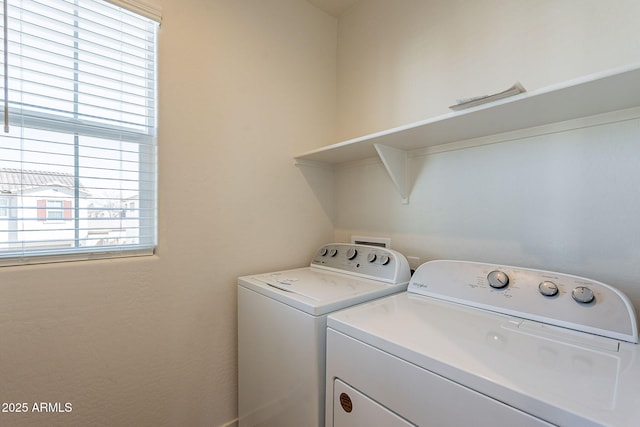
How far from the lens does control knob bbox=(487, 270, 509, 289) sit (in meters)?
1.07

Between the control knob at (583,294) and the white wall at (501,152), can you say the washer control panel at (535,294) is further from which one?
the white wall at (501,152)

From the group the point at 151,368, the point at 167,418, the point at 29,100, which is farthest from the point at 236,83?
the point at 167,418

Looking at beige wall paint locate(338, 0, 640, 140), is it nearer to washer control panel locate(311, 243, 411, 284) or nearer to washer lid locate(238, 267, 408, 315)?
washer control panel locate(311, 243, 411, 284)

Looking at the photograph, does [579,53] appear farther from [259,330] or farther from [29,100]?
[29,100]

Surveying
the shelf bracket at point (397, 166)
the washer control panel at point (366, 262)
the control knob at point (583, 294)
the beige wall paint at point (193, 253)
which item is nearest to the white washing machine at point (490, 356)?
the control knob at point (583, 294)

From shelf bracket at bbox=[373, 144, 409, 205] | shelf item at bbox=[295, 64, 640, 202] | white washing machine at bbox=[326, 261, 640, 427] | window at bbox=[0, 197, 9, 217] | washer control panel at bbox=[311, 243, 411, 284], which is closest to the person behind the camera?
white washing machine at bbox=[326, 261, 640, 427]

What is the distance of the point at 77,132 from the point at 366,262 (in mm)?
1405

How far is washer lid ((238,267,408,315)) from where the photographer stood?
3.53 feet

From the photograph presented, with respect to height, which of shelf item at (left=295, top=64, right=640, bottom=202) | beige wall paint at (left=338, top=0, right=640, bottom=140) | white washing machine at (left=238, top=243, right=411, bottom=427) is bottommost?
white washing machine at (left=238, top=243, right=411, bottom=427)

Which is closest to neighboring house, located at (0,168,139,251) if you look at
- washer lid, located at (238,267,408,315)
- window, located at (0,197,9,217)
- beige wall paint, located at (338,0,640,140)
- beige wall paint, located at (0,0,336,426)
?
window, located at (0,197,9,217)

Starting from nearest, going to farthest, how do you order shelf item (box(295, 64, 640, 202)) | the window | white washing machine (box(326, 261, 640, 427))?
white washing machine (box(326, 261, 640, 427)) → shelf item (box(295, 64, 640, 202)) → the window

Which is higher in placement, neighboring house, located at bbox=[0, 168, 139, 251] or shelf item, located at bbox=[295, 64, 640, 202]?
shelf item, located at bbox=[295, 64, 640, 202]

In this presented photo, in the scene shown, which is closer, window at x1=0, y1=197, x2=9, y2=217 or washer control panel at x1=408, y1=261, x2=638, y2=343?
washer control panel at x1=408, y1=261, x2=638, y2=343

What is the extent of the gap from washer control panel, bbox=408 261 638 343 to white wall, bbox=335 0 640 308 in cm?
19
